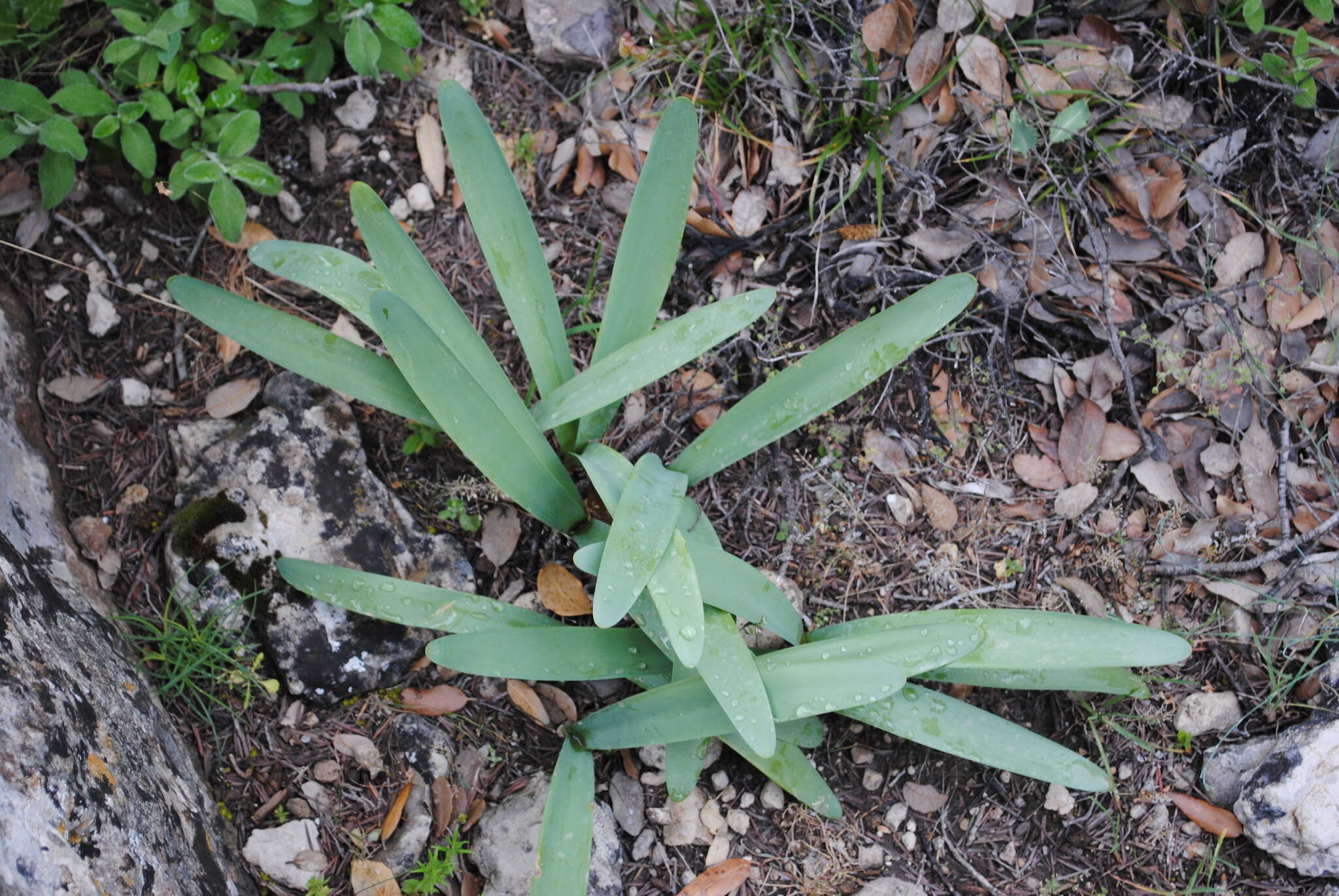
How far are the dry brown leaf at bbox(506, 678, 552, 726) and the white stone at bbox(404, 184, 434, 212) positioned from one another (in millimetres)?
Answer: 1128

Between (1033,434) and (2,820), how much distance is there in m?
1.99

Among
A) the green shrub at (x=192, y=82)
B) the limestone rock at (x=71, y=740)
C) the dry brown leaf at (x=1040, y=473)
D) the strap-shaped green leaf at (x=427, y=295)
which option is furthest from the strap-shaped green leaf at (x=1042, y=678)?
the green shrub at (x=192, y=82)

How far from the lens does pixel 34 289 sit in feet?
6.57

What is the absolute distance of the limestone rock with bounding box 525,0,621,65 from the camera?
Answer: 2.11m

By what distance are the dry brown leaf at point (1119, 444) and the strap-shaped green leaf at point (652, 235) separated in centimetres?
107

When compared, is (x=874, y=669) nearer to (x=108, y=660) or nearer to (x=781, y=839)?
(x=781, y=839)

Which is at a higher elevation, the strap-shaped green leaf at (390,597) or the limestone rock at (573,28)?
the limestone rock at (573,28)

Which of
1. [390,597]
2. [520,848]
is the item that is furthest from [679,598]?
[520,848]

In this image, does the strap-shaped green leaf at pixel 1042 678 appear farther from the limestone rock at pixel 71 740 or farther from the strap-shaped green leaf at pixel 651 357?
the limestone rock at pixel 71 740

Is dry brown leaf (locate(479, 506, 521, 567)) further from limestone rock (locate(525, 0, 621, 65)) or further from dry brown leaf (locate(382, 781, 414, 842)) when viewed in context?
limestone rock (locate(525, 0, 621, 65))

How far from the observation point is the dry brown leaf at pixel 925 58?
6.71 ft

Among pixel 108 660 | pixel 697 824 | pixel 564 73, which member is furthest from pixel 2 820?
pixel 564 73

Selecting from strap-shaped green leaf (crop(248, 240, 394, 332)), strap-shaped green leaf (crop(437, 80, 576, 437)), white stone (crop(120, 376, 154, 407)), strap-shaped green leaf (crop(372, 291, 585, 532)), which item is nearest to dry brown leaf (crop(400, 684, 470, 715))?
strap-shaped green leaf (crop(372, 291, 585, 532))

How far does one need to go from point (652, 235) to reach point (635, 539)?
624 mm
